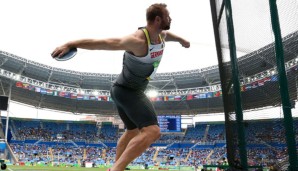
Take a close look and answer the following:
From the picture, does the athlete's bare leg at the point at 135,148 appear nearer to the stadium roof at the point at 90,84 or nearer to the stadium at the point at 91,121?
the stadium at the point at 91,121

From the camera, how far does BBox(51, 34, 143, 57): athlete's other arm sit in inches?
98.7

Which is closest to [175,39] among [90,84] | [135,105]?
[135,105]

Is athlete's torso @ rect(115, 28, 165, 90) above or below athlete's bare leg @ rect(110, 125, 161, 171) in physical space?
above

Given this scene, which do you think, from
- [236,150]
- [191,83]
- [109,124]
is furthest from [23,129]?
[236,150]

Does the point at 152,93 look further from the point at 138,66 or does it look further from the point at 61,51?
the point at 61,51

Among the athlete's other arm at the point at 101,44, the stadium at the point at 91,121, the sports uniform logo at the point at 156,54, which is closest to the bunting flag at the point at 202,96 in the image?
the stadium at the point at 91,121

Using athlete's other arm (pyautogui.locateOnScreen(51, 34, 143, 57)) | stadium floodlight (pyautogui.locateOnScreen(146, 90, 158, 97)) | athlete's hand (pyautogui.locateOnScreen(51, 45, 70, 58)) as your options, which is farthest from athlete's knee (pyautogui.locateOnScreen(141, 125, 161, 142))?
stadium floodlight (pyautogui.locateOnScreen(146, 90, 158, 97))

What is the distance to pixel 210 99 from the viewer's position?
147ft

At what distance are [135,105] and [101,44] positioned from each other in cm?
82

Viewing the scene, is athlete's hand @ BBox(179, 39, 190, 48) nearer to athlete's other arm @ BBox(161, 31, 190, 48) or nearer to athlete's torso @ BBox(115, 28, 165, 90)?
athlete's other arm @ BBox(161, 31, 190, 48)

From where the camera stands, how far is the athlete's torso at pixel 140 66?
2.85 m

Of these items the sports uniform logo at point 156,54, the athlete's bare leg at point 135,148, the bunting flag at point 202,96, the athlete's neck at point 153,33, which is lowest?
the athlete's bare leg at point 135,148

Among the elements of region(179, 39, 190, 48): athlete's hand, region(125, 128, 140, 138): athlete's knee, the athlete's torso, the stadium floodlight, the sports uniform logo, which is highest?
the stadium floodlight

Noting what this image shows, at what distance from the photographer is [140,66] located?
2902 mm
